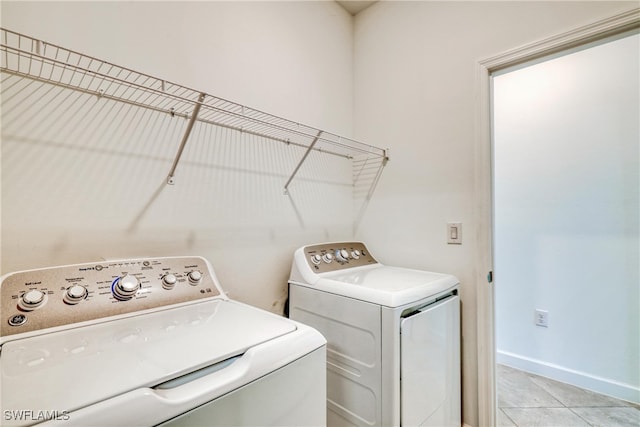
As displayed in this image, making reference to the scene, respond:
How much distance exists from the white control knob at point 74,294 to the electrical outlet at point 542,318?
294 centimetres

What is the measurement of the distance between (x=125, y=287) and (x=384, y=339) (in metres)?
0.96

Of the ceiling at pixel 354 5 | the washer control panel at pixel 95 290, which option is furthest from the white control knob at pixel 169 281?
the ceiling at pixel 354 5

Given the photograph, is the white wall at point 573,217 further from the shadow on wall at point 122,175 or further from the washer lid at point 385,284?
the shadow on wall at point 122,175

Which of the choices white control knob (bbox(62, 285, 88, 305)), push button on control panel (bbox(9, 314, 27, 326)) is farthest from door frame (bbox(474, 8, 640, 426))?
push button on control panel (bbox(9, 314, 27, 326))

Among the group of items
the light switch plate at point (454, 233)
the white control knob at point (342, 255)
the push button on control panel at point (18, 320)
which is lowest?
the push button on control panel at point (18, 320)

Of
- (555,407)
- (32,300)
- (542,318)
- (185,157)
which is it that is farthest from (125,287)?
(542,318)

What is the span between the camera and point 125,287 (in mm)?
977

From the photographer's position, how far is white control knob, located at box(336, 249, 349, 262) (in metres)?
1.72

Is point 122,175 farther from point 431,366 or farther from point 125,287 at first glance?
point 431,366

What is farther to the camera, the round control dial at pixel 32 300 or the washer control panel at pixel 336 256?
the washer control panel at pixel 336 256

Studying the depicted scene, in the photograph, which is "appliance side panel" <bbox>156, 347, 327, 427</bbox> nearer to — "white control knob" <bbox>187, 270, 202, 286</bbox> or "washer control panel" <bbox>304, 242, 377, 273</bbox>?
"white control knob" <bbox>187, 270, 202, 286</bbox>

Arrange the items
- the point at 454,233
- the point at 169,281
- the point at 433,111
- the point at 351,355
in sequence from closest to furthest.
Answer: the point at 169,281 → the point at 351,355 → the point at 454,233 → the point at 433,111

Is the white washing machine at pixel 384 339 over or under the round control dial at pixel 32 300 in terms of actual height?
under

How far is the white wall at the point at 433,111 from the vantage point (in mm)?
1544
